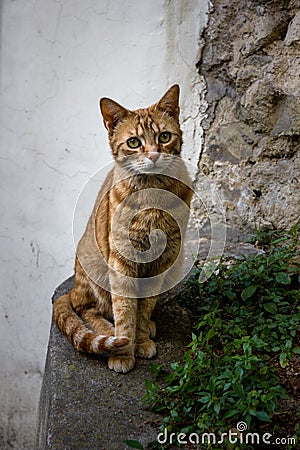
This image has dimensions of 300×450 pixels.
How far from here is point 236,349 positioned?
205 centimetres

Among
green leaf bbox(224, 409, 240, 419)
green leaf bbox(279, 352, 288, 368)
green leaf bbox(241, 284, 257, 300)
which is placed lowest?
green leaf bbox(224, 409, 240, 419)

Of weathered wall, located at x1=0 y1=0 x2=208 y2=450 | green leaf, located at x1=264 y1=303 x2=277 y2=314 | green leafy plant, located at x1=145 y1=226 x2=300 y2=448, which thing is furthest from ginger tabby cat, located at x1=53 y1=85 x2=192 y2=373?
weathered wall, located at x1=0 y1=0 x2=208 y2=450

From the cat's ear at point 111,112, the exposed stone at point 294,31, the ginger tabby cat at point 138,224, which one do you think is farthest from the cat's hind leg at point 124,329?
the exposed stone at point 294,31

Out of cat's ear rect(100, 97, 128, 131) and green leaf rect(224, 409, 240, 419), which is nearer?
green leaf rect(224, 409, 240, 419)

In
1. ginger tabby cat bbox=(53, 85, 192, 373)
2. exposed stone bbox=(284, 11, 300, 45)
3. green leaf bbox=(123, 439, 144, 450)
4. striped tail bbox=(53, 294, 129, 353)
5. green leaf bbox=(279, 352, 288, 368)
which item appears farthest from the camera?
exposed stone bbox=(284, 11, 300, 45)

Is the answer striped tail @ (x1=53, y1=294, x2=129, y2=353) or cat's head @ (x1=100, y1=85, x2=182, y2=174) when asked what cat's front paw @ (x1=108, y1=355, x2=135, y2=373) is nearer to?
striped tail @ (x1=53, y1=294, x2=129, y2=353)

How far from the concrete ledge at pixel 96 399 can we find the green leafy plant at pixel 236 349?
0.25ft

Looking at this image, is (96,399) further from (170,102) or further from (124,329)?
(170,102)

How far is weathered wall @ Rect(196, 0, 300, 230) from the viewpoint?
2734mm

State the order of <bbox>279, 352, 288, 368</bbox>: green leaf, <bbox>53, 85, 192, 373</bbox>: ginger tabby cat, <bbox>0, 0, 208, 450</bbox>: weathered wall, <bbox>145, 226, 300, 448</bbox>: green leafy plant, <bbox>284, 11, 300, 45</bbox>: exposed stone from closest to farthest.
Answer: <bbox>145, 226, 300, 448</bbox>: green leafy plant < <bbox>279, 352, 288, 368</bbox>: green leaf < <bbox>53, 85, 192, 373</bbox>: ginger tabby cat < <bbox>284, 11, 300, 45</bbox>: exposed stone < <bbox>0, 0, 208, 450</bbox>: weathered wall

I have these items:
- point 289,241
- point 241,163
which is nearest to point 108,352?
point 289,241

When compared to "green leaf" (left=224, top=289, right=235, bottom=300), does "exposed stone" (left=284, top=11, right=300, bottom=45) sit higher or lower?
higher

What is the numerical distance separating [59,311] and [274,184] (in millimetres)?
1192

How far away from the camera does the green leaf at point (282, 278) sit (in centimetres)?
A: 230
